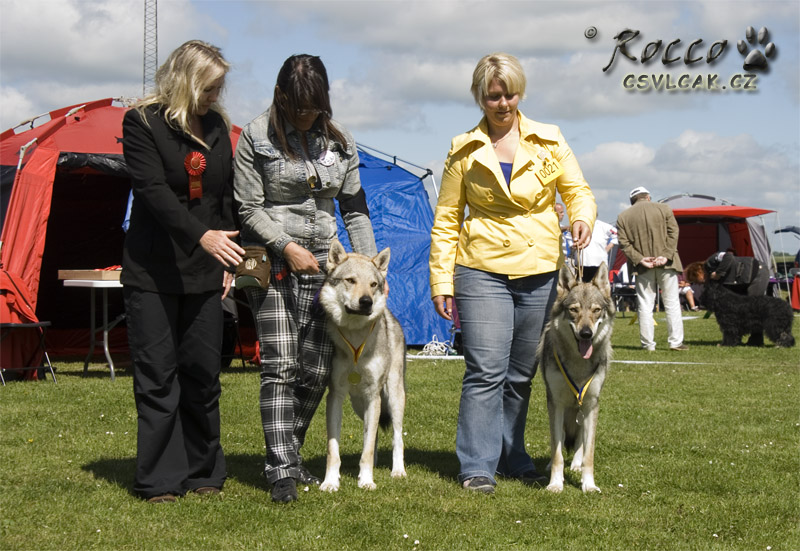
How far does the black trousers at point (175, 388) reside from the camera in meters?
4.19

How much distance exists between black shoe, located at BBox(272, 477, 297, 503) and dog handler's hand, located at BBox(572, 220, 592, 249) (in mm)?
1977

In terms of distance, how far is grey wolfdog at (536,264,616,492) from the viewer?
4.54 meters

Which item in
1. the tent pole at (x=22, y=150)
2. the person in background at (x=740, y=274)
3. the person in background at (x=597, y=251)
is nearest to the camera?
the tent pole at (x=22, y=150)

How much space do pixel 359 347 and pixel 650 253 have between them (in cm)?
841

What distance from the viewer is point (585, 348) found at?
14.8 feet

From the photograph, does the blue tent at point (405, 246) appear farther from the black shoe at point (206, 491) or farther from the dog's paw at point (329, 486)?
the black shoe at point (206, 491)

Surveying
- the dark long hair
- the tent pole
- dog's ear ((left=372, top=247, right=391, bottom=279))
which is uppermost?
the tent pole

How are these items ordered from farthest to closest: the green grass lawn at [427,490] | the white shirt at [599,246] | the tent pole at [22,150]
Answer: the white shirt at [599,246], the tent pole at [22,150], the green grass lawn at [427,490]

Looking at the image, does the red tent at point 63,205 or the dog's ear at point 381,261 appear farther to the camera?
the red tent at point 63,205

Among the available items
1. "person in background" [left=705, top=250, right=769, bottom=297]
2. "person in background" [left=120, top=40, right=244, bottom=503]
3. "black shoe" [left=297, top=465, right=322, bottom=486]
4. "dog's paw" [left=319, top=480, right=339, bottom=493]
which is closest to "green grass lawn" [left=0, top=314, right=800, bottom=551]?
"dog's paw" [left=319, top=480, right=339, bottom=493]

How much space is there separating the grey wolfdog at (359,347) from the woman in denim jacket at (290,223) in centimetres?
9

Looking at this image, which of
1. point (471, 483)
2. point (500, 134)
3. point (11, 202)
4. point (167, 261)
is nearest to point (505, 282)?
point (500, 134)

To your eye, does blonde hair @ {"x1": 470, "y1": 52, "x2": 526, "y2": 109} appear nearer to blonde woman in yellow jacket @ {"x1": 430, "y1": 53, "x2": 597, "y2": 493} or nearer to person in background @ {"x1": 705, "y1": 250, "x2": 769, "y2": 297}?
blonde woman in yellow jacket @ {"x1": 430, "y1": 53, "x2": 597, "y2": 493}

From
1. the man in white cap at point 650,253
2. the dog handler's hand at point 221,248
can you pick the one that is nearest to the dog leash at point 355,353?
the dog handler's hand at point 221,248
